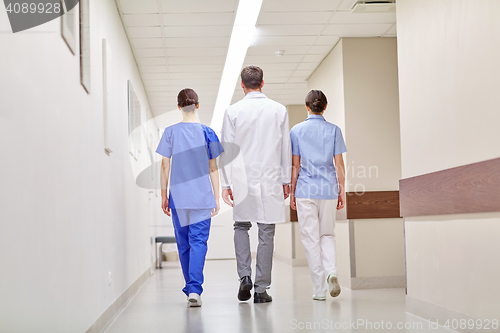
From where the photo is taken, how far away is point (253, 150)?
153 inches

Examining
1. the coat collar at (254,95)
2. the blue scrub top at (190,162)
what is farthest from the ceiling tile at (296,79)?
the blue scrub top at (190,162)

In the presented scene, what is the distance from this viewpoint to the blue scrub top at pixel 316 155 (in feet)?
13.1

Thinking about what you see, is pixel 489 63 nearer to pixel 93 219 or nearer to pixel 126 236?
pixel 93 219

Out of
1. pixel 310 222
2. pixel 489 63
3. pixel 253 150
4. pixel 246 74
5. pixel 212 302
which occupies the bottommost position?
pixel 212 302

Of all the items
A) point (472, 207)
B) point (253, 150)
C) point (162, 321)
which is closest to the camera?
point (472, 207)

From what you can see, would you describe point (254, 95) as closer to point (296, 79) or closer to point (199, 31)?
point (199, 31)

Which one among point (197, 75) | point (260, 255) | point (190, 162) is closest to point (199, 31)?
point (197, 75)

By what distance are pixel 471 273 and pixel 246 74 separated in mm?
2230

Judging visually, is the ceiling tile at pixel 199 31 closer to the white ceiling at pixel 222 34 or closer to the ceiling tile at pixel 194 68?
the white ceiling at pixel 222 34

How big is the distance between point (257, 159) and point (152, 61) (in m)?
3.09

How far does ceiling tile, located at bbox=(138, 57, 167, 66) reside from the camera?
630 centimetres

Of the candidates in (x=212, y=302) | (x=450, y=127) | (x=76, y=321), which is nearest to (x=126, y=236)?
(x=212, y=302)

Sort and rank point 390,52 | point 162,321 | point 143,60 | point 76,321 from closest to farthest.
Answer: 1. point 76,321
2. point 162,321
3. point 390,52
4. point 143,60

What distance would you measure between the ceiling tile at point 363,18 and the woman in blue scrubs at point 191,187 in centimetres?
184
